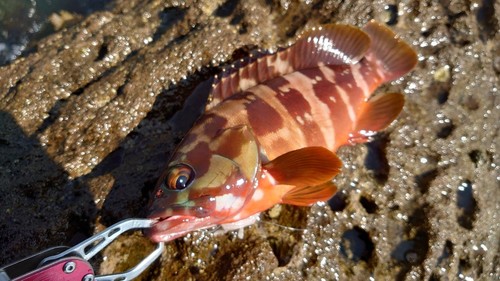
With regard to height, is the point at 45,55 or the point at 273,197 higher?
the point at 45,55

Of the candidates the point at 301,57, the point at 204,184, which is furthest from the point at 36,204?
the point at 301,57

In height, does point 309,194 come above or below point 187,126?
below

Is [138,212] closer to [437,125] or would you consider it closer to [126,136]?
[126,136]

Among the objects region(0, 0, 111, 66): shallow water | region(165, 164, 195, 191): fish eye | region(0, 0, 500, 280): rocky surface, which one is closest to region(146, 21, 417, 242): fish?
region(165, 164, 195, 191): fish eye

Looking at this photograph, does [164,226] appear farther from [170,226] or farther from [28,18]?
[28,18]

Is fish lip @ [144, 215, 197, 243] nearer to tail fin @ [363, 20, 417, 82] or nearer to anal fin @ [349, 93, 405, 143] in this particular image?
anal fin @ [349, 93, 405, 143]

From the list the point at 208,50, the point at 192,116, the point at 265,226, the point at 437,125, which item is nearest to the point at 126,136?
the point at 192,116
